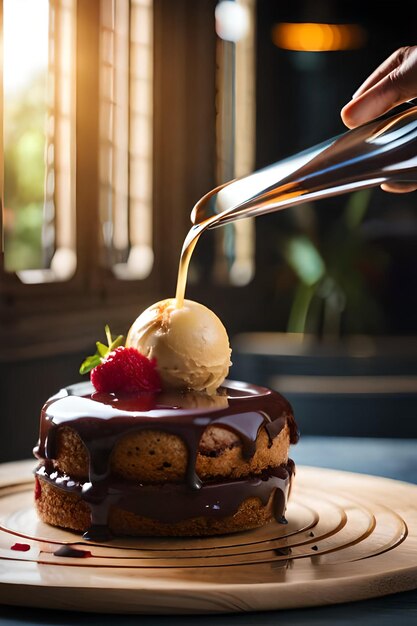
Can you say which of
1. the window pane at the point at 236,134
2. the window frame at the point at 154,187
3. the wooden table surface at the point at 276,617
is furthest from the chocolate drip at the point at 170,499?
the window pane at the point at 236,134

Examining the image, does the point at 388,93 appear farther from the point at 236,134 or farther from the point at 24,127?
the point at 236,134

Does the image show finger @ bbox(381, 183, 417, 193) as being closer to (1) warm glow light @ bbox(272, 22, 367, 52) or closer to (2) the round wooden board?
(2) the round wooden board

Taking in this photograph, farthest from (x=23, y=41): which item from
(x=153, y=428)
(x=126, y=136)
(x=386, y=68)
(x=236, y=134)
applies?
(x=236, y=134)

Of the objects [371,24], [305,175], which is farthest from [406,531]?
[371,24]

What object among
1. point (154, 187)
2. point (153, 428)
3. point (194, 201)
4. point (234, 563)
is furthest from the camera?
point (194, 201)

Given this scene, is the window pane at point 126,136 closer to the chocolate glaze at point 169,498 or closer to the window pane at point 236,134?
the window pane at point 236,134

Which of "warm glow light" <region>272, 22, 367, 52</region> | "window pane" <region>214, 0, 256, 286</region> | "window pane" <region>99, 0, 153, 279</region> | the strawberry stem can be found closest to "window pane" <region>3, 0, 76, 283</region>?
"window pane" <region>99, 0, 153, 279</region>
